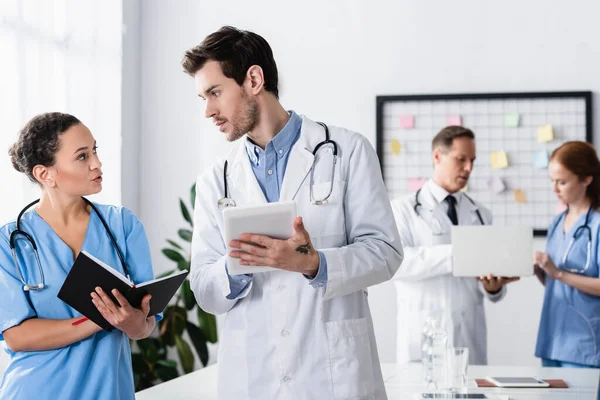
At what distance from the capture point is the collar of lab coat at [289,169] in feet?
5.86

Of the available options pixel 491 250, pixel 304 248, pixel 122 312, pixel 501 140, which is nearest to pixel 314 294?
pixel 304 248

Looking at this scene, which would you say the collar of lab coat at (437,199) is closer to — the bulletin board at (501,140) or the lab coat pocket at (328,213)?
the bulletin board at (501,140)

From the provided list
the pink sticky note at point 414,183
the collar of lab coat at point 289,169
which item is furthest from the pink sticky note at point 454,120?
the collar of lab coat at point 289,169

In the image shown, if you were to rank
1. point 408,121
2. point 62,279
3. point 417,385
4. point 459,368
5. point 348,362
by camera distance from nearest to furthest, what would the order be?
point 348,362, point 62,279, point 459,368, point 417,385, point 408,121

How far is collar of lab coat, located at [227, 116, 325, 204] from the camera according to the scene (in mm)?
1785

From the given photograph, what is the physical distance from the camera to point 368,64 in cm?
437

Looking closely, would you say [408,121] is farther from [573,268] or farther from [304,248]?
[304,248]

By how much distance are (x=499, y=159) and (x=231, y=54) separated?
2.75 metres

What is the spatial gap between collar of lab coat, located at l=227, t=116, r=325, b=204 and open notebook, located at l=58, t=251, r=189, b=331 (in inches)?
10.4

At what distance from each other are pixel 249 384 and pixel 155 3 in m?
3.35

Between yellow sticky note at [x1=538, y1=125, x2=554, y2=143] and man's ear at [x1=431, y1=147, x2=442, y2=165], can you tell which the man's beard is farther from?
yellow sticky note at [x1=538, y1=125, x2=554, y2=143]

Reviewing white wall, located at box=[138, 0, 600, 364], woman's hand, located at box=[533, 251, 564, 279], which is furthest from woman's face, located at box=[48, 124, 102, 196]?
white wall, located at box=[138, 0, 600, 364]

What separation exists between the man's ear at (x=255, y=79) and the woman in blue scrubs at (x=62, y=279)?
0.42 metres

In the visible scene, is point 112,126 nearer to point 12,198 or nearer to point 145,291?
point 12,198
